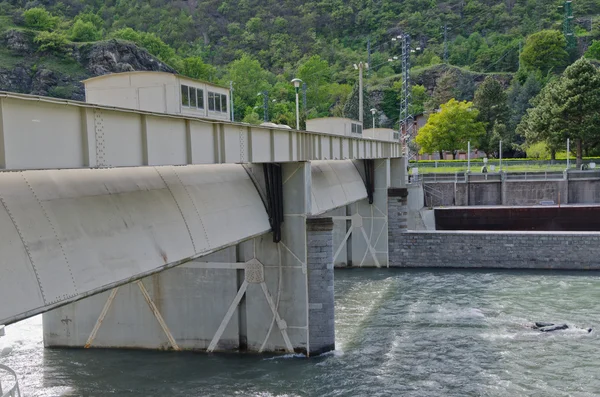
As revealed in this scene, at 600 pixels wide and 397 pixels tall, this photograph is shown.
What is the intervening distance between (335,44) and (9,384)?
159939 mm

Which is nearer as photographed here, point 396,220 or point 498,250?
point 498,250

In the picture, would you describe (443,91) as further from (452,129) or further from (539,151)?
(539,151)

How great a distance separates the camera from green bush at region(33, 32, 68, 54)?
10344 cm

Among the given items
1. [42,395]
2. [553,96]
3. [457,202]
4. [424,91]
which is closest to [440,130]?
[553,96]

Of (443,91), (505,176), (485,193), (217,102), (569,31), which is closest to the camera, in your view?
(217,102)

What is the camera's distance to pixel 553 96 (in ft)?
214

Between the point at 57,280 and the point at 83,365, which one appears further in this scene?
the point at 83,365

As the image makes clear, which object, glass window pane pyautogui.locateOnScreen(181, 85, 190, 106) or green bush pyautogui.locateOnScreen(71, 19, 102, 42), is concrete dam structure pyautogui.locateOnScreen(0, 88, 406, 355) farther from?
green bush pyautogui.locateOnScreen(71, 19, 102, 42)

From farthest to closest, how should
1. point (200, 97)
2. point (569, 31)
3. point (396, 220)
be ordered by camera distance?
point (569, 31), point (396, 220), point (200, 97)

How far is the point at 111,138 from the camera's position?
12.8 metres

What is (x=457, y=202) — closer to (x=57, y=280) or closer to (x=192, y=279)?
(x=192, y=279)

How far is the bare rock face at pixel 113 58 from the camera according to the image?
100 metres

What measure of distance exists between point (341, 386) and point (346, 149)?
12.7m

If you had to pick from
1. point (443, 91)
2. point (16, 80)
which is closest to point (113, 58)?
point (16, 80)
